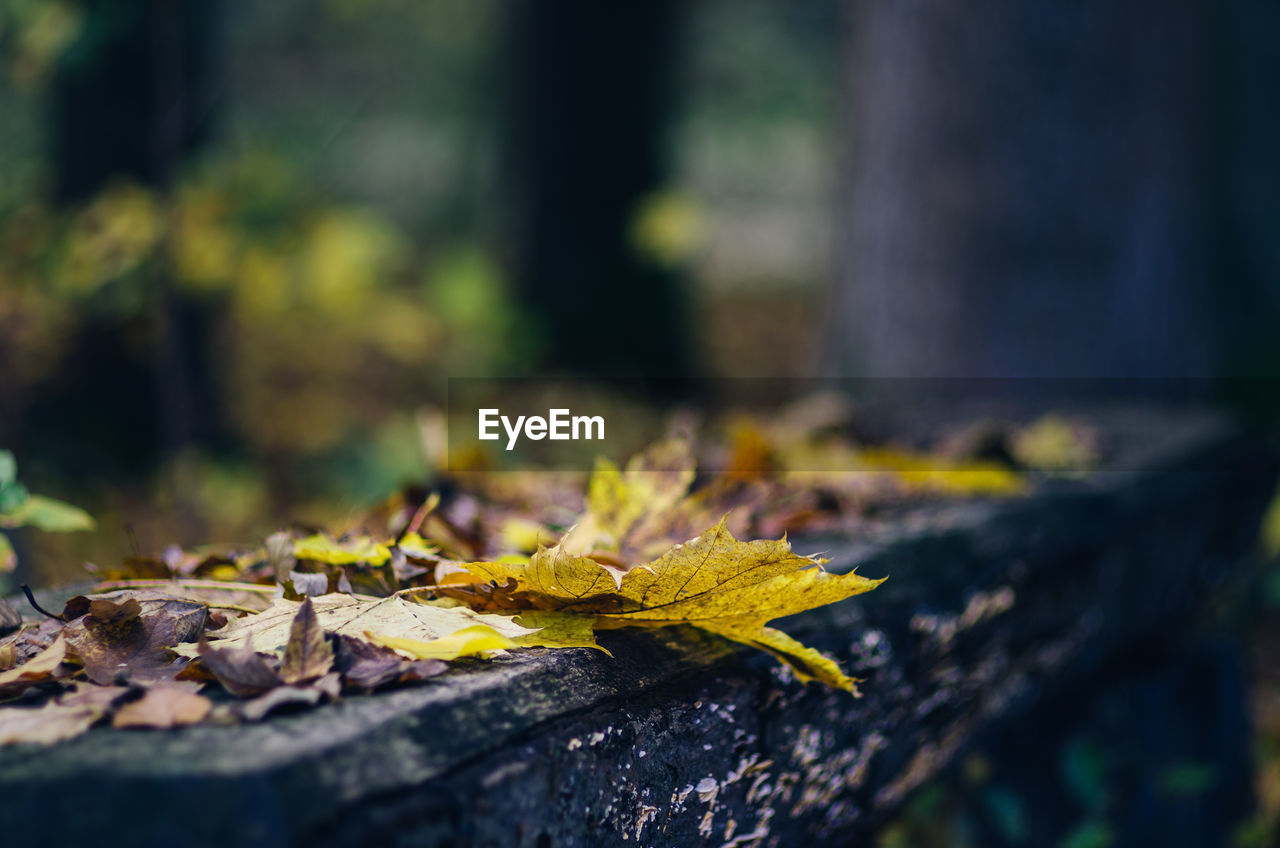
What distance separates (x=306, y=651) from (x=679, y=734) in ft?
1.05

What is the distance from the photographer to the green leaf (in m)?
1.01

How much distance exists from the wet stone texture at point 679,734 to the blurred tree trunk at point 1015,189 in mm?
1638

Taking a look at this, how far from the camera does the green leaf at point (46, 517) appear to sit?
1008 millimetres

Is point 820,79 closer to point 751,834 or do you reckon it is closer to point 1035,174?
point 1035,174

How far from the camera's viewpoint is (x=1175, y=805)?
210 centimetres

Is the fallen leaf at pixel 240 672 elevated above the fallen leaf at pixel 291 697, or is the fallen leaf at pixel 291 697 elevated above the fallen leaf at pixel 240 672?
the fallen leaf at pixel 240 672

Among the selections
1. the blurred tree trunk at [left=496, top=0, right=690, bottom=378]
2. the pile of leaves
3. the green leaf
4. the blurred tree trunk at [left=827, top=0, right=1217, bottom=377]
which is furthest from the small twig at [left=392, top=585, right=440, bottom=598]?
the blurred tree trunk at [left=496, top=0, right=690, bottom=378]

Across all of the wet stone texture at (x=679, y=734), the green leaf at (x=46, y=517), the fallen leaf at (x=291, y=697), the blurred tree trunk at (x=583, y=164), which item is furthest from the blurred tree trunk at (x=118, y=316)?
the fallen leaf at (x=291, y=697)

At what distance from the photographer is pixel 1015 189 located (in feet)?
10.5

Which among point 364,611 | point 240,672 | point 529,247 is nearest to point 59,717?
point 240,672

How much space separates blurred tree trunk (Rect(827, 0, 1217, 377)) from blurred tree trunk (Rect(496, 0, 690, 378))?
175 cm

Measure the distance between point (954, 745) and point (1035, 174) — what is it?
2.47m

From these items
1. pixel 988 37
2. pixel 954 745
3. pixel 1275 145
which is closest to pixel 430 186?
pixel 1275 145

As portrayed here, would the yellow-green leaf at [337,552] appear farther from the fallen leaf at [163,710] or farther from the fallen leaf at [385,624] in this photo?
the fallen leaf at [163,710]
